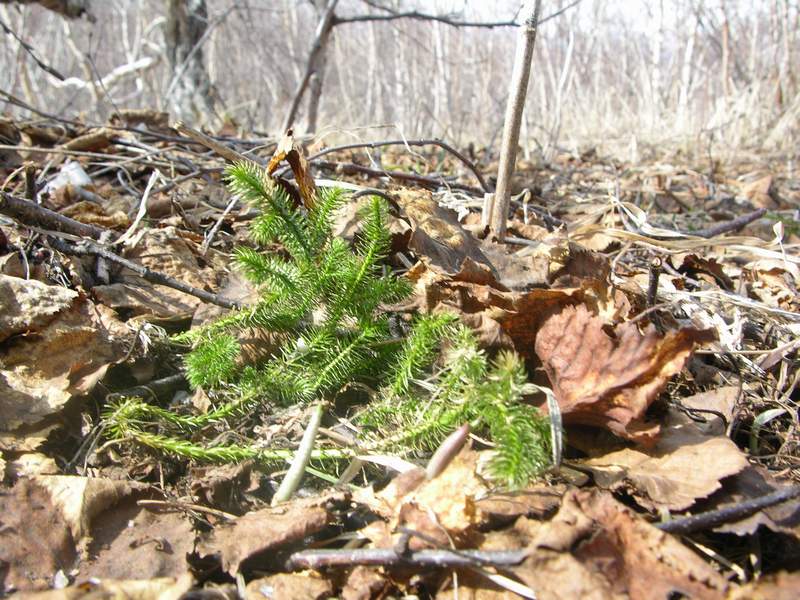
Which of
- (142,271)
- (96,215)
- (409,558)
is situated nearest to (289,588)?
(409,558)

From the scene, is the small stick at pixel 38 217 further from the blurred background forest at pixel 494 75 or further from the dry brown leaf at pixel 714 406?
the blurred background forest at pixel 494 75

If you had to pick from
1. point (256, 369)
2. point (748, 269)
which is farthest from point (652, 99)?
point (256, 369)

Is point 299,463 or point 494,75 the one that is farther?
point 494,75

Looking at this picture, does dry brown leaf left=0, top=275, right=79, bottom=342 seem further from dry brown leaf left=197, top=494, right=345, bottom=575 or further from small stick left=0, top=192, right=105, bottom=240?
dry brown leaf left=197, top=494, right=345, bottom=575

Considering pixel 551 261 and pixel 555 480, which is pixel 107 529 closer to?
pixel 555 480

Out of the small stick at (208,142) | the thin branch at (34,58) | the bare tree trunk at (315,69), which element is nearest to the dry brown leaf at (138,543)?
the small stick at (208,142)

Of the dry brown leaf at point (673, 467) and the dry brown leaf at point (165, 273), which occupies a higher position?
the dry brown leaf at point (165, 273)

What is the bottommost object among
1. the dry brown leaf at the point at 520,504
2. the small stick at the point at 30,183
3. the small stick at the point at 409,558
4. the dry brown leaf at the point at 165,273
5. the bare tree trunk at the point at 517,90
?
the small stick at the point at 409,558

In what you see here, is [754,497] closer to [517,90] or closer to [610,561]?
[610,561]

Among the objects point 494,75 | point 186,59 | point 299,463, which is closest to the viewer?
point 299,463
